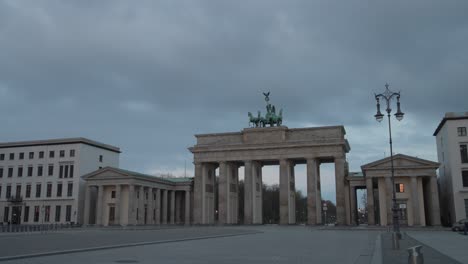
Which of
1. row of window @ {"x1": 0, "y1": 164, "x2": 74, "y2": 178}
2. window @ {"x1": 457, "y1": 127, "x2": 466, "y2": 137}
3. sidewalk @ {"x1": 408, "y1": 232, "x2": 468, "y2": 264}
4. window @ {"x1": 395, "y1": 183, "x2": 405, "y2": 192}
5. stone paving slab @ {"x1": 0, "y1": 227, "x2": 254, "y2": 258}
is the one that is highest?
window @ {"x1": 457, "y1": 127, "x2": 466, "y2": 137}

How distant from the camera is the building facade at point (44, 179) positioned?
8331cm

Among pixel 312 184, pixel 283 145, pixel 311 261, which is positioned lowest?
pixel 311 261

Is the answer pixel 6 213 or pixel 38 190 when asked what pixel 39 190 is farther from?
pixel 6 213

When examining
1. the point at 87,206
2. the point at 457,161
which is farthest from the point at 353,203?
the point at 87,206

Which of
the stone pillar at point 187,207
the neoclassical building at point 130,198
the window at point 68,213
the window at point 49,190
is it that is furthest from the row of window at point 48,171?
the stone pillar at point 187,207

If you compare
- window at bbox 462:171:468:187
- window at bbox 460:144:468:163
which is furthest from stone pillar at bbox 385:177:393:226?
window at bbox 460:144:468:163

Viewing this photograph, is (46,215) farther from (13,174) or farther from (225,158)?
(225,158)

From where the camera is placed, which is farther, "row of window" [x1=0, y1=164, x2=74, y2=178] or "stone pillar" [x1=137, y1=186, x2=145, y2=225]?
"row of window" [x1=0, y1=164, x2=74, y2=178]

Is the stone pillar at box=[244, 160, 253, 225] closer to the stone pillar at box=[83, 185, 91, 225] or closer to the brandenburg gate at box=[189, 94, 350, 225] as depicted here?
the brandenburg gate at box=[189, 94, 350, 225]

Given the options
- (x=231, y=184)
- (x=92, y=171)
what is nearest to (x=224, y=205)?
(x=231, y=184)

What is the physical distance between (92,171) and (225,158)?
82.0ft

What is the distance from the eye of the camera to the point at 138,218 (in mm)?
82375

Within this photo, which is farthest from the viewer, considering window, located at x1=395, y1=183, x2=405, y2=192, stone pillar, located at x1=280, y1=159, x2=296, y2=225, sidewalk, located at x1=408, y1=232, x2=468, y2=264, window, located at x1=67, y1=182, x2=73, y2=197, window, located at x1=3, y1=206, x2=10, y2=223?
window, located at x1=3, y1=206, x2=10, y2=223

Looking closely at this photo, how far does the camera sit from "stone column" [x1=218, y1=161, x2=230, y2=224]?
274 feet
